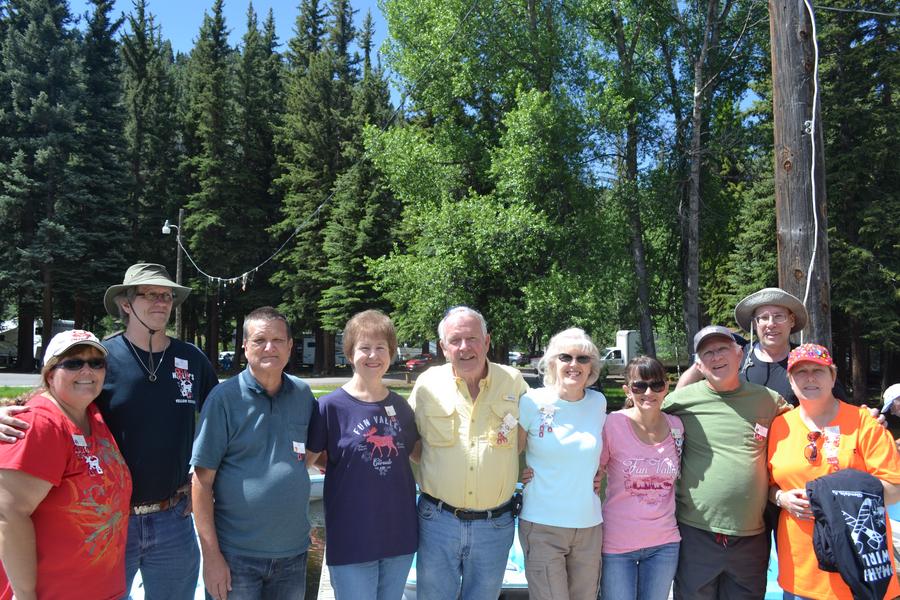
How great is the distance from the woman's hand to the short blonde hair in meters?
1.99

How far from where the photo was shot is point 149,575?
3.16m

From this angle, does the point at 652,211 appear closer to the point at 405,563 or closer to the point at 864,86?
the point at 864,86

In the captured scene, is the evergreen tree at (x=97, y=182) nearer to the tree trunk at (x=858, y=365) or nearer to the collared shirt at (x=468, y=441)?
the tree trunk at (x=858, y=365)

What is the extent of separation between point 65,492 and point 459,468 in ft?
5.57

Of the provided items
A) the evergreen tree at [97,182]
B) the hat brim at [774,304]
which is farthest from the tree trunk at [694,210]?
the evergreen tree at [97,182]

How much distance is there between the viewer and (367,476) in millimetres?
3064

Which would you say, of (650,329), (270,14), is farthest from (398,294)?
(270,14)

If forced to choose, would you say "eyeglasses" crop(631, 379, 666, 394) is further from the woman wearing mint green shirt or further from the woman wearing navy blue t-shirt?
the woman wearing navy blue t-shirt

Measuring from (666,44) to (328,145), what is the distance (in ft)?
61.0

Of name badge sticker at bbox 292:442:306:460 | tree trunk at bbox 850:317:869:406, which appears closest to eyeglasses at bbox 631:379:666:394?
name badge sticker at bbox 292:442:306:460

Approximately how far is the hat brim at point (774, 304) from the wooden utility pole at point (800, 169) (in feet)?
1.82

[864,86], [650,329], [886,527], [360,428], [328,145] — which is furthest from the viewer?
[328,145]

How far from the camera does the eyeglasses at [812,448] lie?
119 inches

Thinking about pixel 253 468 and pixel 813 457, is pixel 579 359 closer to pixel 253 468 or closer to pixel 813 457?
pixel 813 457
